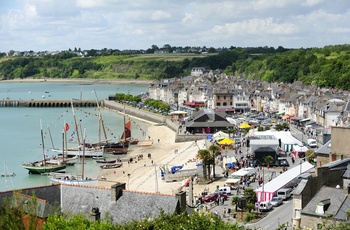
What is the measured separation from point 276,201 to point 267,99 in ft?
166

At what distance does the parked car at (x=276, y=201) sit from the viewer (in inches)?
938

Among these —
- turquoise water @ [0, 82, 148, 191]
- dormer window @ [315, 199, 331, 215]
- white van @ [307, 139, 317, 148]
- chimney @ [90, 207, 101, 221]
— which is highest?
dormer window @ [315, 199, 331, 215]

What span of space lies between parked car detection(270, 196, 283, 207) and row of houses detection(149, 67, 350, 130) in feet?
75.1

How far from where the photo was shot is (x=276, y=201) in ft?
79.0

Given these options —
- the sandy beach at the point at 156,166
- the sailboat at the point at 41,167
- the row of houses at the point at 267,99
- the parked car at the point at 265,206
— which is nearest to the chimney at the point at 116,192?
the parked car at the point at 265,206

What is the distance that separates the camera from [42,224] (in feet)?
50.6

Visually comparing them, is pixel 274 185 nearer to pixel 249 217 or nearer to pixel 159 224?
pixel 249 217

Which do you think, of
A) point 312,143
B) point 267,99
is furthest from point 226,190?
point 267,99

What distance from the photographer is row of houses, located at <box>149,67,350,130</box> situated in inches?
2117

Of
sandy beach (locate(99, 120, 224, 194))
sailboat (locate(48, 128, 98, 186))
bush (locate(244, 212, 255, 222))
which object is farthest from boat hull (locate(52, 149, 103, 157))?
bush (locate(244, 212, 255, 222))

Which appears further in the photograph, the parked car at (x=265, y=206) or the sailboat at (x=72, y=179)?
the sailboat at (x=72, y=179)

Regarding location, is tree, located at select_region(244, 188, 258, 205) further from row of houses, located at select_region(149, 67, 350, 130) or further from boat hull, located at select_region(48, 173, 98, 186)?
row of houses, located at select_region(149, 67, 350, 130)

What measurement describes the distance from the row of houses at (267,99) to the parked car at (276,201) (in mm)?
22889

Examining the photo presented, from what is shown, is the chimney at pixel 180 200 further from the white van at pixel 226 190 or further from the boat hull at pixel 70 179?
the boat hull at pixel 70 179
